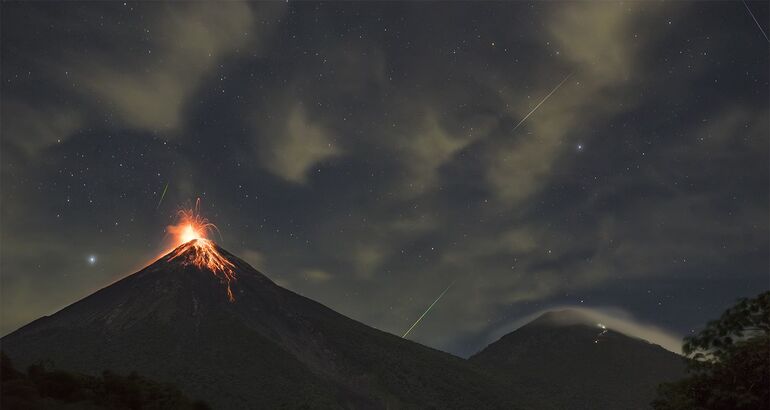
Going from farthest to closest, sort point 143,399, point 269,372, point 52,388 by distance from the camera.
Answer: point 269,372 → point 143,399 → point 52,388

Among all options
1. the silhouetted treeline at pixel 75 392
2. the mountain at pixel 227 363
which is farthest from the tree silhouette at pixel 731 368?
the mountain at pixel 227 363

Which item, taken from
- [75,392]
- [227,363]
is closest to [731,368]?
[75,392]

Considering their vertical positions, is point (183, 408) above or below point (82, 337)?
below

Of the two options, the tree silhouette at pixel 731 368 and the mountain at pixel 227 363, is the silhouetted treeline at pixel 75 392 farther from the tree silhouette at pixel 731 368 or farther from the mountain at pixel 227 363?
the mountain at pixel 227 363

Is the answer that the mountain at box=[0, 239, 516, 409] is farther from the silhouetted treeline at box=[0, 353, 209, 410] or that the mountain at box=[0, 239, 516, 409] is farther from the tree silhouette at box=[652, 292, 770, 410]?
the tree silhouette at box=[652, 292, 770, 410]

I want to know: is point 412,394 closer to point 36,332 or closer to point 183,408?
point 36,332

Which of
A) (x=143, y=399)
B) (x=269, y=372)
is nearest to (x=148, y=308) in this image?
(x=269, y=372)

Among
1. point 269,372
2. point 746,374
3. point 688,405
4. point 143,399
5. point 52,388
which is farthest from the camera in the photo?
point 269,372

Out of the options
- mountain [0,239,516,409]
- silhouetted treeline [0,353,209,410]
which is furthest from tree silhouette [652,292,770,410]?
mountain [0,239,516,409]

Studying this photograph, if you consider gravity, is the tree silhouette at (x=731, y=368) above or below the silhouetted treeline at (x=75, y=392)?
below
